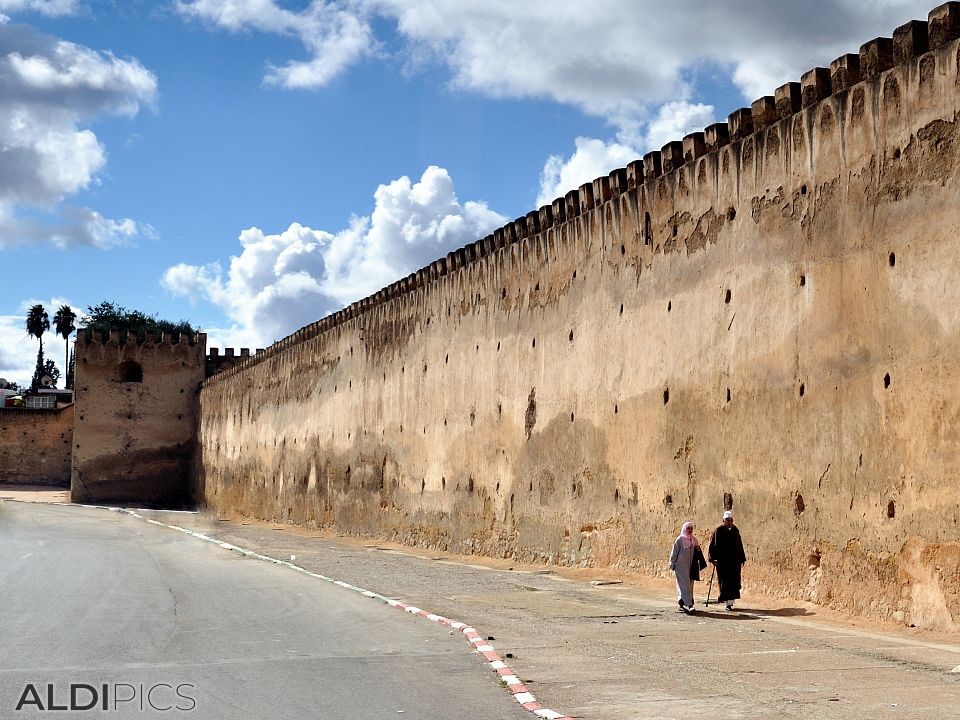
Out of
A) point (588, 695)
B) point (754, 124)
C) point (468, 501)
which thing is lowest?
point (588, 695)

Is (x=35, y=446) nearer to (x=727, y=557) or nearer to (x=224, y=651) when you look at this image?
(x=727, y=557)

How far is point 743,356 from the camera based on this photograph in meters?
11.3

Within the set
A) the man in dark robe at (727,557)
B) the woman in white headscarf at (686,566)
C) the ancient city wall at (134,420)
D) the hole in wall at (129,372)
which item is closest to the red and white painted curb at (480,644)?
the woman in white headscarf at (686,566)

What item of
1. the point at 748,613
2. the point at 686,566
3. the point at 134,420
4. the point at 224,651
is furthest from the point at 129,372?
the point at 224,651

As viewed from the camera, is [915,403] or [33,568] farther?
[33,568]

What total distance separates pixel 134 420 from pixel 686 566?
33.5 meters

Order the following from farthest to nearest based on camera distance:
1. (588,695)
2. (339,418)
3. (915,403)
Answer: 1. (339,418)
2. (915,403)
3. (588,695)

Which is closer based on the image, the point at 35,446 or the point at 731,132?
the point at 731,132

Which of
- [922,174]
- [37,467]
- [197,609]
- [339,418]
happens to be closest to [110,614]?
[197,609]

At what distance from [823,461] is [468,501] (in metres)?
8.49

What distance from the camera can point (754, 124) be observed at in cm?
1178

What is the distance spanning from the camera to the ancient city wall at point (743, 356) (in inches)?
357

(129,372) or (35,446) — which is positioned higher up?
(129,372)

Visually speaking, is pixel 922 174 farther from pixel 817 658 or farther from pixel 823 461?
pixel 817 658
